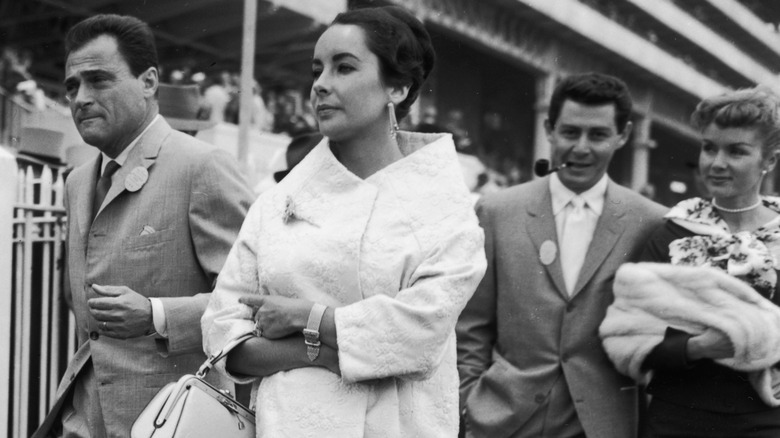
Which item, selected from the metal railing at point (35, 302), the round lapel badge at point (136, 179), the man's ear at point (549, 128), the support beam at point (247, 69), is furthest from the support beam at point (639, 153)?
the round lapel badge at point (136, 179)

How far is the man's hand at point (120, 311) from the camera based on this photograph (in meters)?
2.96

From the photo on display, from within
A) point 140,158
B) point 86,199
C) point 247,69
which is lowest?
point 86,199

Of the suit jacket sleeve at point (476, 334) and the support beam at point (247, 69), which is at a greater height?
the support beam at point (247, 69)

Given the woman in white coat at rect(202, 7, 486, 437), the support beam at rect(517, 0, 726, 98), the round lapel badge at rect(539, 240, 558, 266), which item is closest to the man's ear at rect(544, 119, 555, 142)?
the round lapel badge at rect(539, 240, 558, 266)

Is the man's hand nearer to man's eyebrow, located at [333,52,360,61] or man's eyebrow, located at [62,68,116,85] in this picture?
man's eyebrow, located at [62,68,116,85]

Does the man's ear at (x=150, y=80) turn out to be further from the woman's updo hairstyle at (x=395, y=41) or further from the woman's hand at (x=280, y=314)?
the woman's hand at (x=280, y=314)

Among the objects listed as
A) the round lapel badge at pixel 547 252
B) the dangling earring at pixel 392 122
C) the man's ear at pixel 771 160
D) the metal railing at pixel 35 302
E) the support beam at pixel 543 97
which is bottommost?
the metal railing at pixel 35 302

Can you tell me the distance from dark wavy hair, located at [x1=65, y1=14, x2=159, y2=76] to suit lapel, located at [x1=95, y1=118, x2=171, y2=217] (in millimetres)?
231

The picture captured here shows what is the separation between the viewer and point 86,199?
3.42 m

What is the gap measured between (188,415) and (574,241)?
1976 mm

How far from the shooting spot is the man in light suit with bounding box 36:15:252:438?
3.20 metres

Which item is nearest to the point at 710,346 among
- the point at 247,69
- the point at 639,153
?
the point at 247,69

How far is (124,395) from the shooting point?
3184mm

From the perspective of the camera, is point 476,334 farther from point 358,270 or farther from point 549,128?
point 358,270
